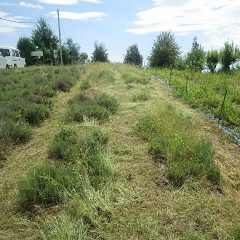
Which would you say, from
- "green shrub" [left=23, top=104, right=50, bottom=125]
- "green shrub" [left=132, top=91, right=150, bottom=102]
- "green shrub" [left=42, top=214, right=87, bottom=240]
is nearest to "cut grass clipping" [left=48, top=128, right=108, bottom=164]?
"green shrub" [left=42, top=214, right=87, bottom=240]

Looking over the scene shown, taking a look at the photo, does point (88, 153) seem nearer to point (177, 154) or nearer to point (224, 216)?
point (177, 154)

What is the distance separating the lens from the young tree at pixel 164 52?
1495 inches

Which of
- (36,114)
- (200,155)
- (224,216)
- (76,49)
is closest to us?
(224,216)

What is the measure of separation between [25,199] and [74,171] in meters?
0.85

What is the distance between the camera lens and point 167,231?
346cm

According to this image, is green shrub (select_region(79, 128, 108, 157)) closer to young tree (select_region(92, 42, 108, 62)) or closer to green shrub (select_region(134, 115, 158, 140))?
green shrub (select_region(134, 115, 158, 140))

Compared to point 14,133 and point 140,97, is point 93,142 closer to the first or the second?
point 14,133

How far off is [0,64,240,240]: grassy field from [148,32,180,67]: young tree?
105 feet

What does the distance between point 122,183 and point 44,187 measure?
3.37ft

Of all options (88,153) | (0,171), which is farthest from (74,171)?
(0,171)

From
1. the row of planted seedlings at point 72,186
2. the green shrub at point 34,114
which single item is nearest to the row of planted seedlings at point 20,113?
the green shrub at point 34,114

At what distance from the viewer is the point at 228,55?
2342cm

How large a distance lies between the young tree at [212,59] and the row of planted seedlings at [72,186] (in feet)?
71.0

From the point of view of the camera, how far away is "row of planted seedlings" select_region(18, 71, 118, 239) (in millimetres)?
3514
